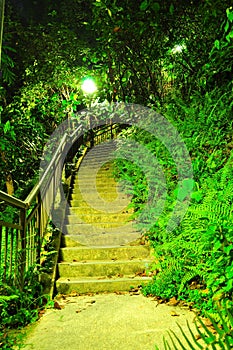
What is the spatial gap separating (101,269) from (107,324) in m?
1.50

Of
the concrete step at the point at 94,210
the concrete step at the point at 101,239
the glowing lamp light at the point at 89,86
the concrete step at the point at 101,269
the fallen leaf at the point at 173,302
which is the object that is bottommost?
the fallen leaf at the point at 173,302

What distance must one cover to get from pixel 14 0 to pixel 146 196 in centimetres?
1217

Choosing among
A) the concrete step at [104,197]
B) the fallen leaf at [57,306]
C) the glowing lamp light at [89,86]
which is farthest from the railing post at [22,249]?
the glowing lamp light at [89,86]

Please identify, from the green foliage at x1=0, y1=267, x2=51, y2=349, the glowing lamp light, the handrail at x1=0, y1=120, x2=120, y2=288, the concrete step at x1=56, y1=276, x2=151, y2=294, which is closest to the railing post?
the handrail at x1=0, y1=120, x2=120, y2=288

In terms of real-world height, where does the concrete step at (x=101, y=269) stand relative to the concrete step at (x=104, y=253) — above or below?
below

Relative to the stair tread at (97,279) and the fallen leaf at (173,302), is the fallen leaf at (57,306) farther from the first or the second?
the fallen leaf at (173,302)

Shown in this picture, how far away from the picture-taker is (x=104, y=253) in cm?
523

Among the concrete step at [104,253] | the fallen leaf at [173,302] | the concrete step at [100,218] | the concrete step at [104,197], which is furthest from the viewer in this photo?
the concrete step at [104,197]

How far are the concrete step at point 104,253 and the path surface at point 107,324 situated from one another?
1102 millimetres

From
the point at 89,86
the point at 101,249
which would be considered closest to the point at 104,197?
the point at 101,249

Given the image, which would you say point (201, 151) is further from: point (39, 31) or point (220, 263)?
point (39, 31)

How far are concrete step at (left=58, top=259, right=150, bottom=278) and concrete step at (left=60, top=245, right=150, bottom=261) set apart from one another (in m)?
0.36

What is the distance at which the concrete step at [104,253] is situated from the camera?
522 cm

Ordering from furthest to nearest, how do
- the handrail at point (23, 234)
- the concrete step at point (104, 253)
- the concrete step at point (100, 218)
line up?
1. the concrete step at point (100, 218)
2. the concrete step at point (104, 253)
3. the handrail at point (23, 234)
